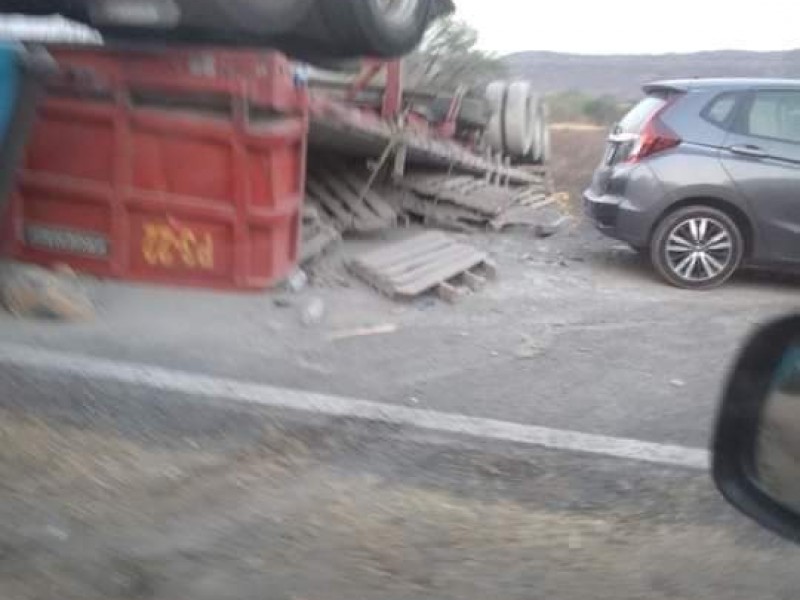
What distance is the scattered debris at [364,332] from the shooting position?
797 centimetres

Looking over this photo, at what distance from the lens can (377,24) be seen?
5082 millimetres

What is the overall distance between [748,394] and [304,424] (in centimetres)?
387

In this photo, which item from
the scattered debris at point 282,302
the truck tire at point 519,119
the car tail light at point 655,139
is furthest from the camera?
the truck tire at point 519,119

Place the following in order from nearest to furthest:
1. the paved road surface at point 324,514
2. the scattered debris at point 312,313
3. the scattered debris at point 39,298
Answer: the paved road surface at point 324,514
the scattered debris at point 39,298
the scattered debris at point 312,313

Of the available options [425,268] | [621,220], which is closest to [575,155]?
[621,220]

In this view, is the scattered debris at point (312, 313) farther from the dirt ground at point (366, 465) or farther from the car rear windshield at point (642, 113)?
the car rear windshield at point (642, 113)

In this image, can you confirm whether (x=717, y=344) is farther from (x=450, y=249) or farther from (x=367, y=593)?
(x=367, y=593)

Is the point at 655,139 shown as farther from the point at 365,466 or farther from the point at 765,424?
the point at 765,424

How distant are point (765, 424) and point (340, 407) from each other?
4.14m

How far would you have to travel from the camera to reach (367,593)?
411 centimetres

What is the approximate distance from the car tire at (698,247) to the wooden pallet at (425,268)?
59.4 inches

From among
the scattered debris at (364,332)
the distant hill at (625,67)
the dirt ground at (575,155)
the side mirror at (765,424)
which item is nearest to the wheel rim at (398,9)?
the scattered debris at (364,332)

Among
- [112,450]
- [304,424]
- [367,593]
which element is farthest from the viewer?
[304,424]

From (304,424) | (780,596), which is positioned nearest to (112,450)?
(304,424)
